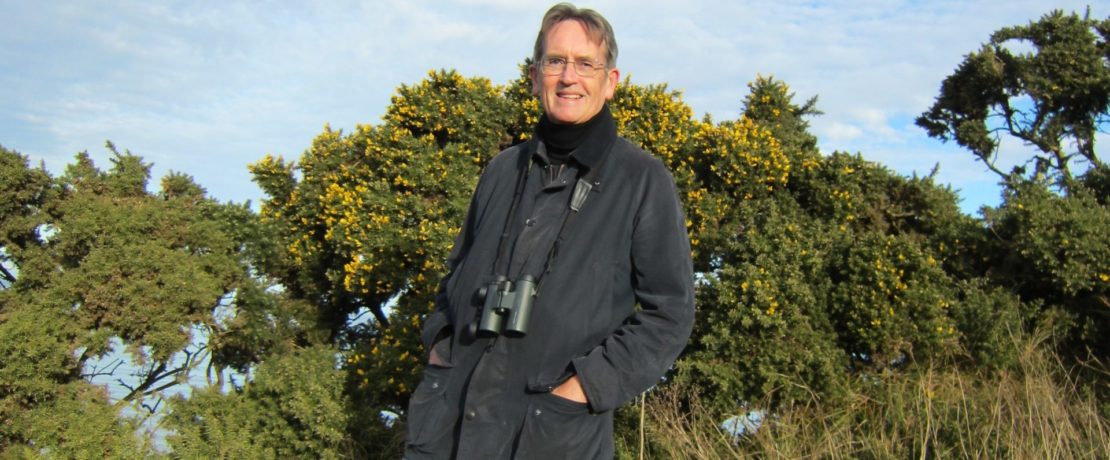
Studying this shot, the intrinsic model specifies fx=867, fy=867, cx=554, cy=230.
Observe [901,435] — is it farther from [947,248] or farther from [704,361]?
[947,248]

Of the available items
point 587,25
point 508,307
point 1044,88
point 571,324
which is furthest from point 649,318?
point 1044,88

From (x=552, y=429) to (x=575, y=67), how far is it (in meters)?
0.92

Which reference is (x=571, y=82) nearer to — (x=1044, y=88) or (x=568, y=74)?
(x=568, y=74)

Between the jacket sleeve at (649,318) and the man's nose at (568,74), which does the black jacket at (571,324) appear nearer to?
the jacket sleeve at (649,318)

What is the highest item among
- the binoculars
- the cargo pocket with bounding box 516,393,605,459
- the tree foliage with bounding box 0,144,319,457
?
the tree foliage with bounding box 0,144,319,457

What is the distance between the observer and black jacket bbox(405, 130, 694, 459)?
2053mm

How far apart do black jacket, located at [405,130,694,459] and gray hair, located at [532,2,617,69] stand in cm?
25

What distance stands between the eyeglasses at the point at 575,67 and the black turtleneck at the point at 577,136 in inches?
4.4

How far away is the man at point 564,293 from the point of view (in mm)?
2061

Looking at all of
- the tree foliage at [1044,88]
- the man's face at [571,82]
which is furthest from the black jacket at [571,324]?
the tree foliage at [1044,88]

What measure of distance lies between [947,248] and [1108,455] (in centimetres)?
286

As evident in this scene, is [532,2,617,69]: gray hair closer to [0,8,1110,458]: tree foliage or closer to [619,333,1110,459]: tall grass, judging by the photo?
[619,333,1110,459]: tall grass

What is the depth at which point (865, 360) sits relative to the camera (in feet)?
18.9

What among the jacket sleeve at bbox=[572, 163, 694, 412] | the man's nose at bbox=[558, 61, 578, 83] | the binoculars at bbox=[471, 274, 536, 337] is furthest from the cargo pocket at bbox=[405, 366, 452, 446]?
the man's nose at bbox=[558, 61, 578, 83]
